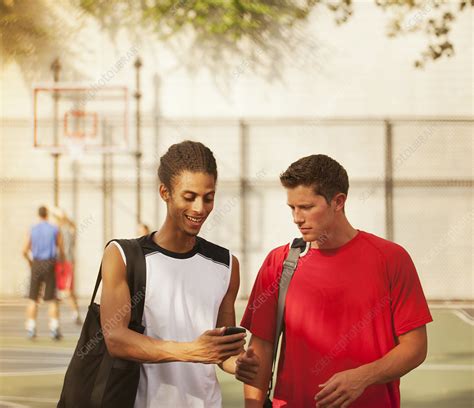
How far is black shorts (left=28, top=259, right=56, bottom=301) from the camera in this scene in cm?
1210

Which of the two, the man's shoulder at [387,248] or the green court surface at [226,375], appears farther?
the green court surface at [226,375]

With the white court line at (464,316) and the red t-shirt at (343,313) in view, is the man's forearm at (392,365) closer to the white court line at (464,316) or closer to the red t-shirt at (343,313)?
the red t-shirt at (343,313)

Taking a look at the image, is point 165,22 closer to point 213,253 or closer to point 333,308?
point 213,253

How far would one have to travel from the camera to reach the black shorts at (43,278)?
39.7ft

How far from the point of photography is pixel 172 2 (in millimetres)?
19469

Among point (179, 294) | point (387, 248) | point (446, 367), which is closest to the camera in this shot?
point (179, 294)

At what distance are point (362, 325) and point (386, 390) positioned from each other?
25 centimetres

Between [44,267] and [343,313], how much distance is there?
29.9 feet

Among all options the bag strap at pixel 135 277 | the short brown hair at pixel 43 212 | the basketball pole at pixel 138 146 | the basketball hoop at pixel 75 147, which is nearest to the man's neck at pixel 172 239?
the bag strap at pixel 135 277

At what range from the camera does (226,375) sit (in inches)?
380

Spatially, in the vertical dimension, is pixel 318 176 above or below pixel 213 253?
above

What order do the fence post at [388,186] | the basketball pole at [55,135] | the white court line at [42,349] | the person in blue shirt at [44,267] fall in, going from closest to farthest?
the white court line at [42,349]
the person in blue shirt at [44,267]
the fence post at [388,186]
the basketball pole at [55,135]

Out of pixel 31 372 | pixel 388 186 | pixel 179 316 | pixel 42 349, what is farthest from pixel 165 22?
pixel 179 316

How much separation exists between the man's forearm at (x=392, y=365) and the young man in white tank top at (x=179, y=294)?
409mm
